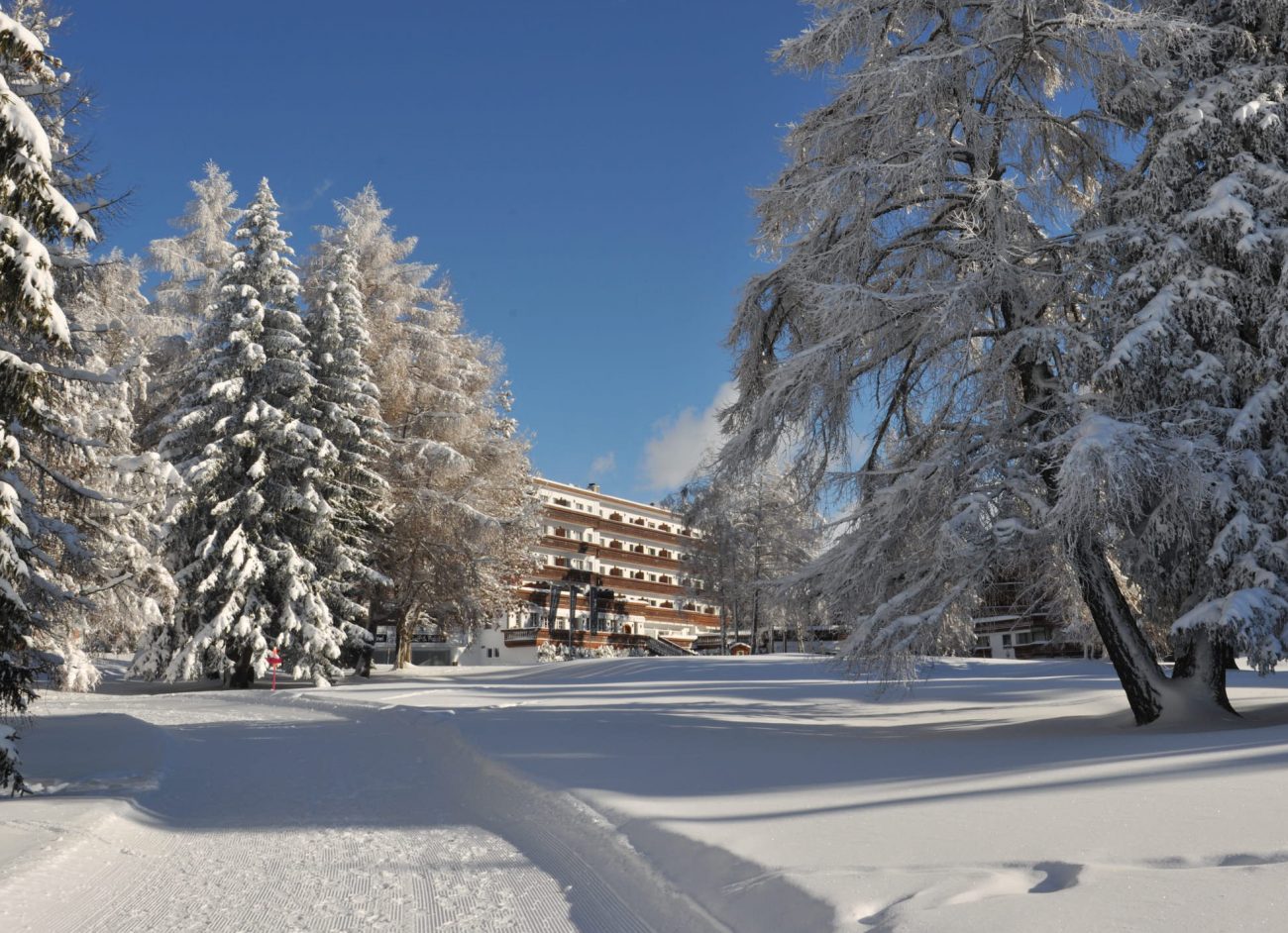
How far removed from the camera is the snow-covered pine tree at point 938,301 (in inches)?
428

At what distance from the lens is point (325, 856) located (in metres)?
6.47

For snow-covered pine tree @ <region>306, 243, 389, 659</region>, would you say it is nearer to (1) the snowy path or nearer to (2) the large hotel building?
(1) the snowy path

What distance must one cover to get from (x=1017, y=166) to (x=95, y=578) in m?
16.0

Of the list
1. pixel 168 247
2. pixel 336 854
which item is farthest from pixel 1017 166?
pixel 168 247

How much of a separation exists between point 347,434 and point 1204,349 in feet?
78.0

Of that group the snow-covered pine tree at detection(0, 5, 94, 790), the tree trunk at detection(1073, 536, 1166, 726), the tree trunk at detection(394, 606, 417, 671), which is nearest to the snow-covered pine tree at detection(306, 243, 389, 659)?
the tree trunk at detection(394, 606, 417, 671)

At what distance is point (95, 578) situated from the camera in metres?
16.2

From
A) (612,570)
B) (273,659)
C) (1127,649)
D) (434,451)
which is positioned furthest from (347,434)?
(612,570)

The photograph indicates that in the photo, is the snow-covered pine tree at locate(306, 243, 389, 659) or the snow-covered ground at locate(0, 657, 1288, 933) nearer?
the snow-covered ground at locate(0, 657, 1288, 933)

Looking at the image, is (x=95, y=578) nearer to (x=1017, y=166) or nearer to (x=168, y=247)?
(x=1017, y=166)

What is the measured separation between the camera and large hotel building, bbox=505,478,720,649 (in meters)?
60.5

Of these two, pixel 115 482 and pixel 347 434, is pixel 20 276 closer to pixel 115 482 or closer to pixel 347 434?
pixel 115 482

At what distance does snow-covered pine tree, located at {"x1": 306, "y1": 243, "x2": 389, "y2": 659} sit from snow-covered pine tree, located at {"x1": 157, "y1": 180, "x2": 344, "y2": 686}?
0.72 meters

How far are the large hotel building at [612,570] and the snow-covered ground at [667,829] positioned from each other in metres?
43.5
